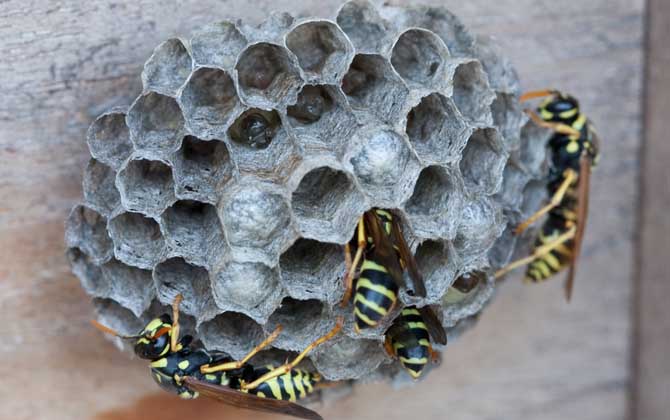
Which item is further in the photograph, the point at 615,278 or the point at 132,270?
the point at 615,278

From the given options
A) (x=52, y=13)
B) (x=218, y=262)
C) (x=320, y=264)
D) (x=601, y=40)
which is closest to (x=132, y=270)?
(x=218, y=262)

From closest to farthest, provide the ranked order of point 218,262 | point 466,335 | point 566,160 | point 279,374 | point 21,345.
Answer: point 218,262, point 279,374, point 21,345, point 566,160, point 466,335

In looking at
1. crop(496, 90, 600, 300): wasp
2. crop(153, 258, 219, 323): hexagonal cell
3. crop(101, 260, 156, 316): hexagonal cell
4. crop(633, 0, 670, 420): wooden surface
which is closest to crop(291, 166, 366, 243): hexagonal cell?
crop(153, 258, 219, 323): hexagonal cell

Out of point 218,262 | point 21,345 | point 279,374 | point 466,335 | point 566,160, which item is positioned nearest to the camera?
point 218,262

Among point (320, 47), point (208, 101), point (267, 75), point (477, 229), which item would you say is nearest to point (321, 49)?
point (320, 47)

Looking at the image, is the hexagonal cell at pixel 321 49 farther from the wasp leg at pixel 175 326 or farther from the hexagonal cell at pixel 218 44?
the wasp leg at pixel 175 326

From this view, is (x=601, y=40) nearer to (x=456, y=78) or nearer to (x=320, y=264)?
(x=456, y=78)
